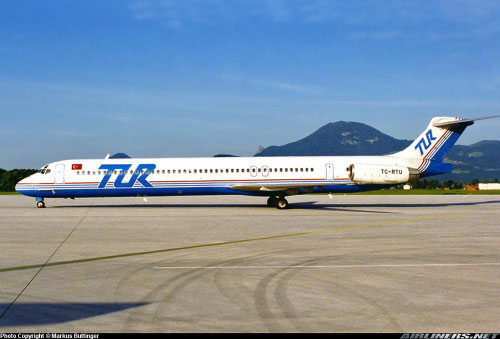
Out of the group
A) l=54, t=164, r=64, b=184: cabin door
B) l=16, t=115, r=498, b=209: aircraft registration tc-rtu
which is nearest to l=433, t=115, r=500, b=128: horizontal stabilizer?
l=16, t=115, r=498, b=209: aircraft registration tc-rtu

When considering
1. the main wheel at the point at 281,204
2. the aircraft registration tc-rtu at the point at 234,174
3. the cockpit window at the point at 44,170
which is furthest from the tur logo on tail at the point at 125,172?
the main wheel at the point at 281,204

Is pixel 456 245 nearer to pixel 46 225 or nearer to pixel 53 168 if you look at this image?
pixel 46 225

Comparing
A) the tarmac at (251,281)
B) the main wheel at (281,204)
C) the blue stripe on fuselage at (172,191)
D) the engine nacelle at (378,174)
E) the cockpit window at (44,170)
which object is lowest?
the tarmac at (251,281)

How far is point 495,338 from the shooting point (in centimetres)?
558

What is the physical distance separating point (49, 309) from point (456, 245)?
37.0ft

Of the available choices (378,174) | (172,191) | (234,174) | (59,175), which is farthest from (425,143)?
(59,175)

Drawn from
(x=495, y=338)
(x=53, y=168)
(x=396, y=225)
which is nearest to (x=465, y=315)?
(x=495, y=338)

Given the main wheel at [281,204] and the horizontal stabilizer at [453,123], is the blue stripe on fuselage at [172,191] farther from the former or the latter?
the horizontal stabilizer at [453,123]

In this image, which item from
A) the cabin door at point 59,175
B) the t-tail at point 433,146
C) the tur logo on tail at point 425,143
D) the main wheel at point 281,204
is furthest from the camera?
the tur logo on tail at point 425,143

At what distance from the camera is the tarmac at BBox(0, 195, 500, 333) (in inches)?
249

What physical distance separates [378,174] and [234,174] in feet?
29.6

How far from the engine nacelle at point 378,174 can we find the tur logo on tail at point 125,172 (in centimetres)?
1285

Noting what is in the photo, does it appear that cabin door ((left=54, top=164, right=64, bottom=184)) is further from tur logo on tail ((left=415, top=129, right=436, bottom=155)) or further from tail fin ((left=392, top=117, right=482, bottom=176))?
tur logo on tail ((left=415, top=129, right=436, bottom=155))

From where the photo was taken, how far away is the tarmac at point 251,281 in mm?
6320
